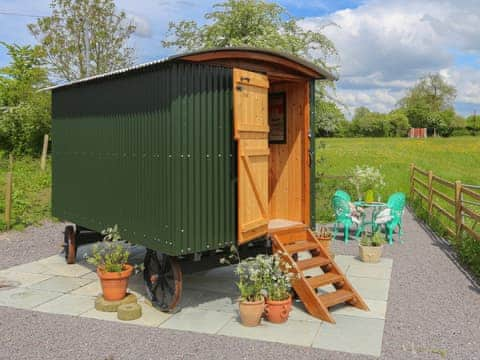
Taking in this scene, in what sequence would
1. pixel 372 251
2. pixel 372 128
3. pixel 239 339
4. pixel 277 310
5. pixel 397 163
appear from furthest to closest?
pixel 372 128, pixel 397 163, pixel 372 251, pixel 277 310, pixel 239 339

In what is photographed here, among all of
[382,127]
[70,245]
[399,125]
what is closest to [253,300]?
Result: [70,245]

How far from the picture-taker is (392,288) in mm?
6238

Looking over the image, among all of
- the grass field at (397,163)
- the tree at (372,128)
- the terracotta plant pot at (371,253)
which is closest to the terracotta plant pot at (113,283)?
the terracotta plant pot at (371,253)

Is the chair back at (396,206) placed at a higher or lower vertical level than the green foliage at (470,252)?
higher

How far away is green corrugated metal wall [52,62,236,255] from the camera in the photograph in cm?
493

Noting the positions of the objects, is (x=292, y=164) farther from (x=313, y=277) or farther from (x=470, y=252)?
(x=470, y=252)

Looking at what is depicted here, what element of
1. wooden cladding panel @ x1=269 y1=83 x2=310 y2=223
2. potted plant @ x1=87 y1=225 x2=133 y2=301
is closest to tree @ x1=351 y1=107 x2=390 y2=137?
wooden cladding panel @ x1=269 y1=83 x2=310 y2=223

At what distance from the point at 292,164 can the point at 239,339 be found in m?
2.72

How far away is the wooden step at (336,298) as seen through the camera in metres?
5.25

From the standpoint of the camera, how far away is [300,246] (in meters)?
5.93

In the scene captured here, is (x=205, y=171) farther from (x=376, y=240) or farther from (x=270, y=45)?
(x=270, y=45)

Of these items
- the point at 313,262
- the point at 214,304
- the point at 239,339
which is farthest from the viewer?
the point at 313,262

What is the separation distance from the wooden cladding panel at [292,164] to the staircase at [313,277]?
1.19ft

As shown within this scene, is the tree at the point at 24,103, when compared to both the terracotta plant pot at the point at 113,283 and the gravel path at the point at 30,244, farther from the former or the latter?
the terracotta plant pot at the point at 113,283
